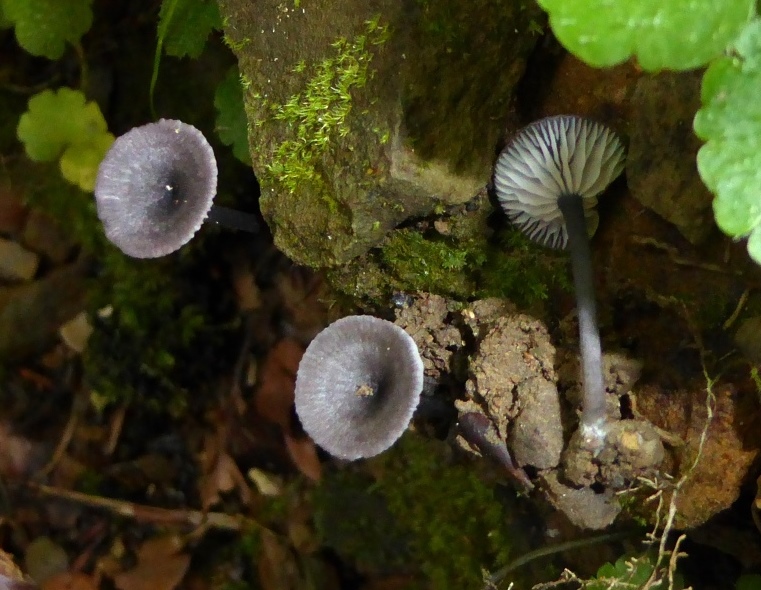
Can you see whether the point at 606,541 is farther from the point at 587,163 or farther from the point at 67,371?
the point at 67,371

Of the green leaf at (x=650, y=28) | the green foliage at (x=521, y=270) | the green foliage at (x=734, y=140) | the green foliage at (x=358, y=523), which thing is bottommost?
the green foliage at (x=358, y=523)

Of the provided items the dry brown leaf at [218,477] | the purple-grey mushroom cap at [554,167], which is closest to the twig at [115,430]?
the dry brown leaf at [218,477]

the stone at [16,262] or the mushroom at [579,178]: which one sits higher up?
the mushroom at [579,178]

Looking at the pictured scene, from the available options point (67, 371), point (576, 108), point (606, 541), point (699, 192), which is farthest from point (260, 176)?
point (67, 371)

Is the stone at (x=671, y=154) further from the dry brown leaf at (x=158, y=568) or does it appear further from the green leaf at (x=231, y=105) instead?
the dry brown leaf at (x=158, y=568)

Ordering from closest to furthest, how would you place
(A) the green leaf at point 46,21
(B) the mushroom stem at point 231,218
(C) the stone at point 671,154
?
(C) the stone at point 671,154, (B) the mushroom stem at point 231,218, (A) the green leaf at point 46,21

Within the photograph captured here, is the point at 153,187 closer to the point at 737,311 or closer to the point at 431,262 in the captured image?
the point at 431,262

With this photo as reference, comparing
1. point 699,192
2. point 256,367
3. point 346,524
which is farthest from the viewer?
point 256,367
